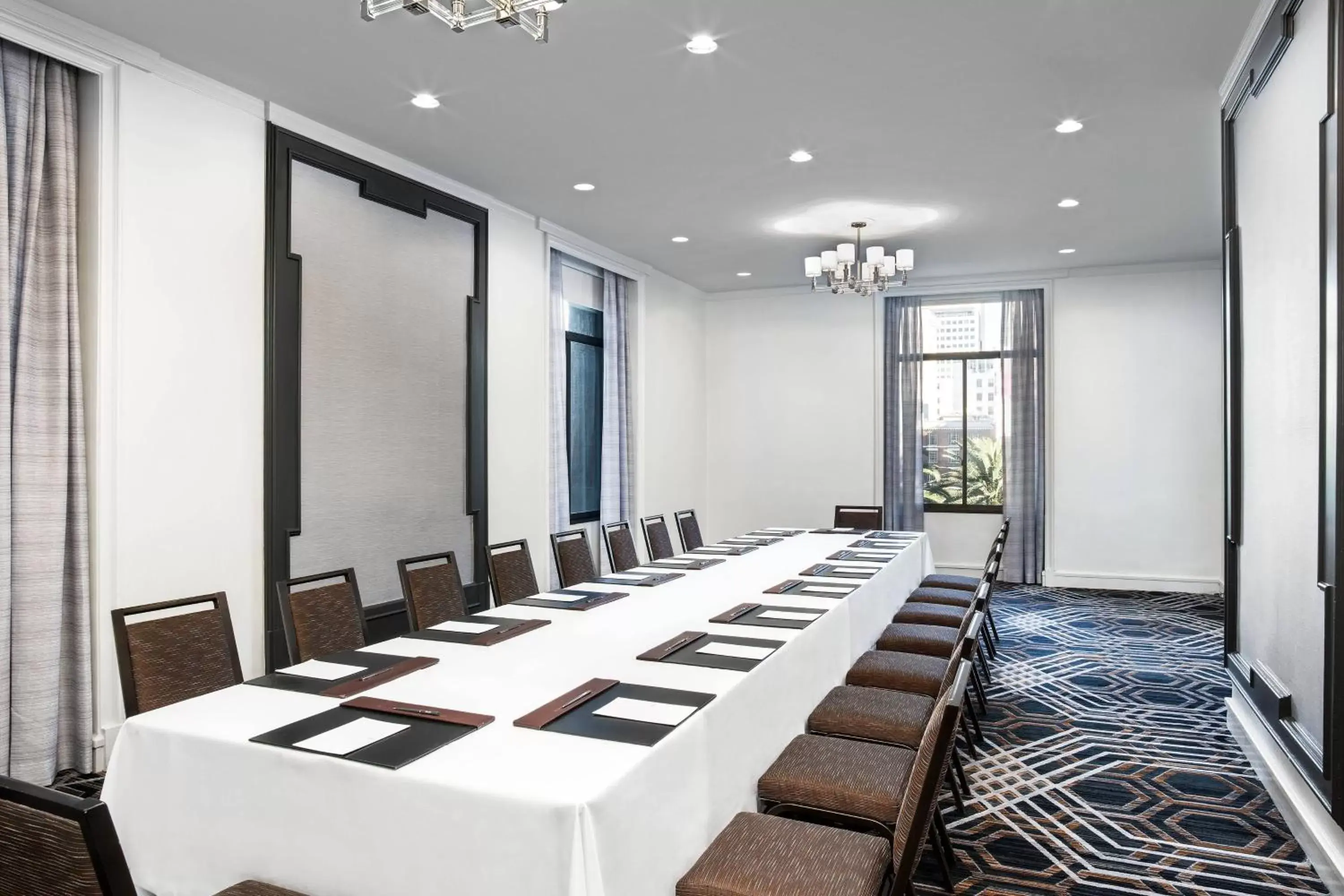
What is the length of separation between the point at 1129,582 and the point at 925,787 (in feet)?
25.1

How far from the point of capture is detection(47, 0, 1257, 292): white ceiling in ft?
11.2

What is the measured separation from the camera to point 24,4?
3262 millimetres

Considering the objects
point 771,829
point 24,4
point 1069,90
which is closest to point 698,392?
point 1069,90

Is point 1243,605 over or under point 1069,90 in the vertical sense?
under

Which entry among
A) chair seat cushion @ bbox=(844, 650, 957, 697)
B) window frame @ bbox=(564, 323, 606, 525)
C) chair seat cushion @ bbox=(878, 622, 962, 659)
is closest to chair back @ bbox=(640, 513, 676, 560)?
window frame @ bbox=(564, 323, 606, 525)

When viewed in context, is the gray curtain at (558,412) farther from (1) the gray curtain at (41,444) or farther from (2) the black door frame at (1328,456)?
(2) the black door frame at (1328,456)

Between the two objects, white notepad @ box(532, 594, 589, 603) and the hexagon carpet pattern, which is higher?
white notepad @ box(532, 594, 589, 603)

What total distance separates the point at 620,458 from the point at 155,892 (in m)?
6.04

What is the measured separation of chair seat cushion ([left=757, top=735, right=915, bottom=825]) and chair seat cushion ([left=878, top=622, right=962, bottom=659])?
59.5 inches

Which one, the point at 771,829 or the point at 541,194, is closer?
the point at 771,829

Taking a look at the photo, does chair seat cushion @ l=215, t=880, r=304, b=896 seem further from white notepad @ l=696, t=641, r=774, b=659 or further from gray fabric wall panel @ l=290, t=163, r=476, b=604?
gray fabric wall panel @ l=290, t=163, r=476, b=604

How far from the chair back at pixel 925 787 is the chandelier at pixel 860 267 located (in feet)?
16.2

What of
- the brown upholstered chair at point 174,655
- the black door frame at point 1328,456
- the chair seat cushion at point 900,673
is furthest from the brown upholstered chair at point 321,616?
the black door frame at point 1328,456

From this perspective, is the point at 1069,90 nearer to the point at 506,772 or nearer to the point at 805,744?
the point at 805,744
